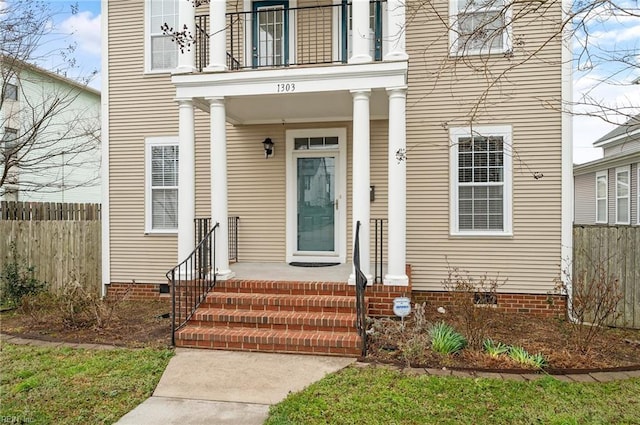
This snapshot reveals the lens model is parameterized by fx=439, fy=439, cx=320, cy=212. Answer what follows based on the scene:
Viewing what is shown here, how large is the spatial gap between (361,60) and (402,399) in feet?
14.8

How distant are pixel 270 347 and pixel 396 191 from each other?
2722mm

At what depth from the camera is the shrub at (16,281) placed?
8164 mm

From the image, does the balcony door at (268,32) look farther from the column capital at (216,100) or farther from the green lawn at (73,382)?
the green lawn at (73,382)

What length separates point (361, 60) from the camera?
6281mm

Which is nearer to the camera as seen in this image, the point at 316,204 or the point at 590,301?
the point at 590,301

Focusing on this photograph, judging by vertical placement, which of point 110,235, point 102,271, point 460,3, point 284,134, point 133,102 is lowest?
point 102,271

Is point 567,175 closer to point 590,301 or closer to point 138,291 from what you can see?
point 590,301

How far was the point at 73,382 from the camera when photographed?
4.45m

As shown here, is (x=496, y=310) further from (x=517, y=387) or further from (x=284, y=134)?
(x=284, y=134)

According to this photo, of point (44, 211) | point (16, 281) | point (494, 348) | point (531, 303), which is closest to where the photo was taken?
point (494, 348)

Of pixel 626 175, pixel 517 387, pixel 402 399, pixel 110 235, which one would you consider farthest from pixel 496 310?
pixel 626 175


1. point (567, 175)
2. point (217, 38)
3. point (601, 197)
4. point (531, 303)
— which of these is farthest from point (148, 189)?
point (601, 197)

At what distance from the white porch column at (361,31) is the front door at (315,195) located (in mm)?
2040

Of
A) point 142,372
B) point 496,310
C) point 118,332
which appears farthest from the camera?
point 496,310
